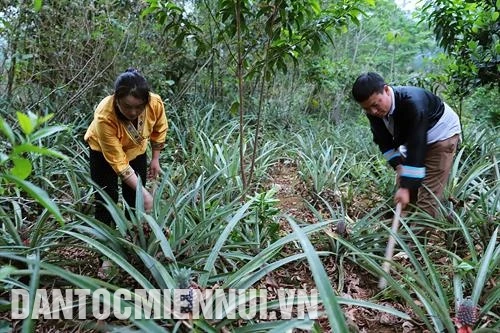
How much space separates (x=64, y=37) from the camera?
4.86m

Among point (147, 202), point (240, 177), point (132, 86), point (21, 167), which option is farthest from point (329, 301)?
point (240, 177)

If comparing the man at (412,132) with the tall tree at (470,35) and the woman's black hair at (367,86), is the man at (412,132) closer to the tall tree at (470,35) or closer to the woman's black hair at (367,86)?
the woman's black hair at (367,86)

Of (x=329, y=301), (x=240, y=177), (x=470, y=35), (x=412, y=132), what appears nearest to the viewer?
(x=329, y=301)

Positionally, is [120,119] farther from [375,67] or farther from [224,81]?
[375,67]

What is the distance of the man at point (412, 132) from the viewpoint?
259 centimetres

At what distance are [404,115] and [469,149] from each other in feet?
7.25

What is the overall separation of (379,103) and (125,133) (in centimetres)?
168

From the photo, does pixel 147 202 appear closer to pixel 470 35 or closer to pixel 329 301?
pixel 329 301

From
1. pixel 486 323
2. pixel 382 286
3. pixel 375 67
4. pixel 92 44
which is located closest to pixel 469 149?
pixel 382 286

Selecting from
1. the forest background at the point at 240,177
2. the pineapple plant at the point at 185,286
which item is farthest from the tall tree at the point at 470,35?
the pineapple plant at the point at 185,286

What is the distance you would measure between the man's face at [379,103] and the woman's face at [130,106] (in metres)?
1.44

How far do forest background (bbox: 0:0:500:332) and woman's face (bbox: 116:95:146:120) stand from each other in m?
0.44

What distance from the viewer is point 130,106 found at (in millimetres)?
2281

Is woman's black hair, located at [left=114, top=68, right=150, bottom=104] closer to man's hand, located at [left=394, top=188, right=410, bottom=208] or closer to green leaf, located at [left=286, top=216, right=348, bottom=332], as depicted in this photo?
green leaf, located at [left=286, top=216, right=348, bottom=332]
